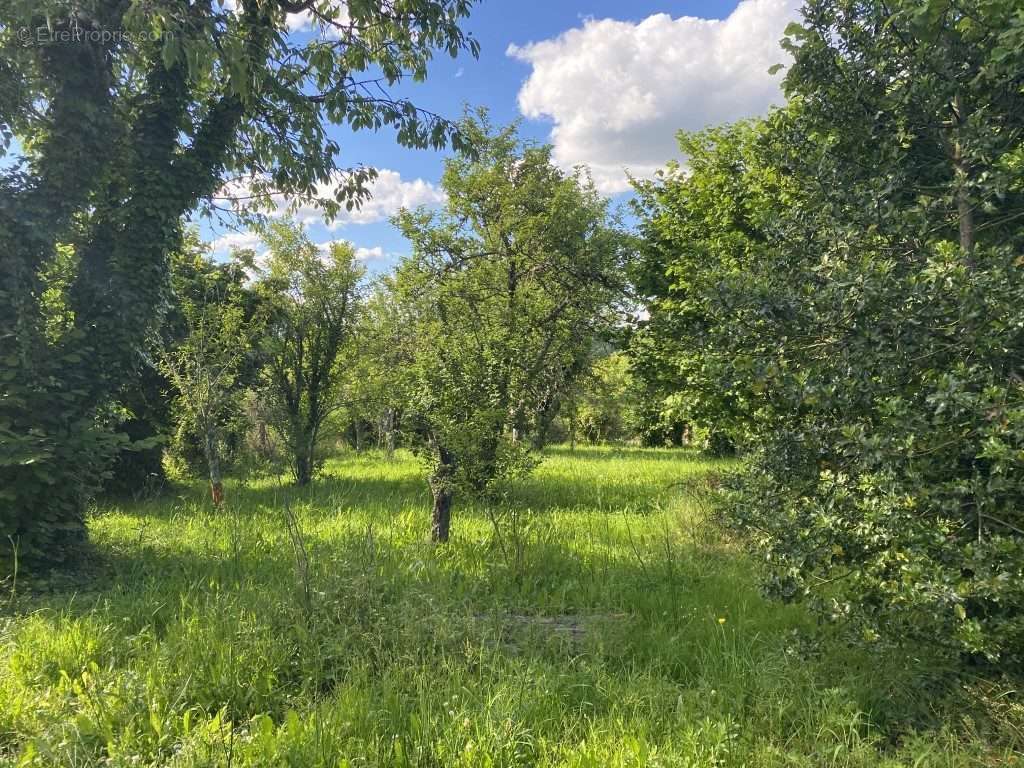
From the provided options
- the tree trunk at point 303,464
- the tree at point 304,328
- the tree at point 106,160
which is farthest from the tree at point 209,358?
the tree at point 106,160

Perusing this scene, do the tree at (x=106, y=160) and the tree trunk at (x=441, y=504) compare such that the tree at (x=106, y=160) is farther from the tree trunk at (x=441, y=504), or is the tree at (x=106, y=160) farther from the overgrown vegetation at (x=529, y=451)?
the tree trunk at (x=441, y=504)

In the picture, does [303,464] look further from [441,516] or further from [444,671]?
[444,671]

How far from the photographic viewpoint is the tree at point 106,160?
16.3ft

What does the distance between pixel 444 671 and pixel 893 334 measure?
10.2ft

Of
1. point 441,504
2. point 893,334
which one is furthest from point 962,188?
point 441,504

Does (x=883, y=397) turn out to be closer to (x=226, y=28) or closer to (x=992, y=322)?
(x=992, y=322)

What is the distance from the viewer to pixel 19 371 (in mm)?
4980

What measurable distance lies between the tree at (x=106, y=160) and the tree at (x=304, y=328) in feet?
18.9

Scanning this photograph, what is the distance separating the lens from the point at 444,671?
338 cm

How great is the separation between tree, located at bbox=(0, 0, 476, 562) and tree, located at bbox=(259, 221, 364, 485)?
5.75 meters

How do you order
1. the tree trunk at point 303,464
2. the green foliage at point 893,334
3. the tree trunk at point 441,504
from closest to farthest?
the green foliage at point 893,334 < the tree trunk at point 441,504 < the tree trunk at point 303,464

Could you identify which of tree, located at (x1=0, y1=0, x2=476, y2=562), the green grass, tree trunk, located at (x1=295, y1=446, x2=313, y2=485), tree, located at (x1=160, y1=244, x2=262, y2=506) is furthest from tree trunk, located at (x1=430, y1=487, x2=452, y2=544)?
tree trunk, located at (x1=295, y1=446, x2=313, y2=485)

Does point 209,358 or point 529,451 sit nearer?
point 529,451

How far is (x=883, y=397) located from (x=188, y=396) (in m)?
10.8
